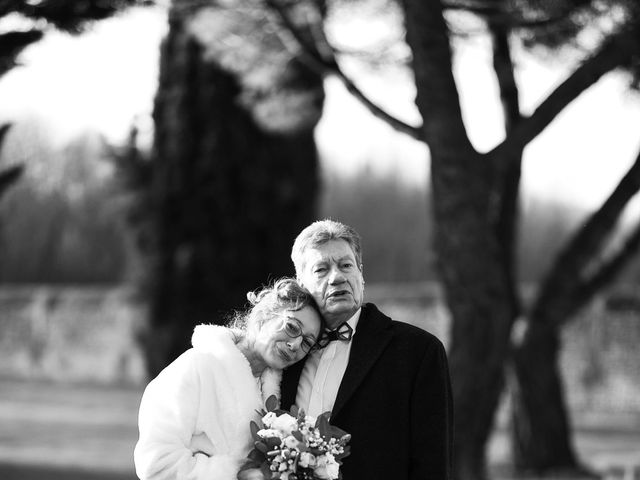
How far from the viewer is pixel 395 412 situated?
3.17m

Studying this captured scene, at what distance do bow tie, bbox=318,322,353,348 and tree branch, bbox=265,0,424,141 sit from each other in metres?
3.42

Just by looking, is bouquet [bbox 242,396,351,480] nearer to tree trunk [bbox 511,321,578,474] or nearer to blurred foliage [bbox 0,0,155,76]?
blurred foliage [bbox 0,0,155,76]

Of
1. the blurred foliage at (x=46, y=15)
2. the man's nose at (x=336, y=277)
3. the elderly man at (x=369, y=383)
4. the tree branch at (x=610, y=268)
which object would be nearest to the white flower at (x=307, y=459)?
the elderly man at (x=369, y=383)

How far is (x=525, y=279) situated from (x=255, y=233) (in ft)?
41.5

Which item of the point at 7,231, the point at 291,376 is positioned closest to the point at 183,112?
the point at 291,376

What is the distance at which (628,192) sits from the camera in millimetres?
8211

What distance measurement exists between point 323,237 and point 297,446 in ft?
2.17

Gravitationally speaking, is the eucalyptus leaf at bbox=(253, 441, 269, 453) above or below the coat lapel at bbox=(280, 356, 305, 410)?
below

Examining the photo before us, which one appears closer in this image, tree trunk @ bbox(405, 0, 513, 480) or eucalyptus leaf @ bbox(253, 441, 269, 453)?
eucalyptus leaf @ bbox(253, 441, 269, 453)

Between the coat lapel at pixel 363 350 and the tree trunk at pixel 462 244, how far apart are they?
315cm

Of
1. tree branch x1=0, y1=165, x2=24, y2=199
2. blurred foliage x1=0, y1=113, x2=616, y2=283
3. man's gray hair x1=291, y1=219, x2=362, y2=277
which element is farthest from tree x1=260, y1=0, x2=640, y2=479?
blurred foliage x1=0, y1=113, x2=616, y2=283

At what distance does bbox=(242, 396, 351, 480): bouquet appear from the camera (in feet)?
9.62

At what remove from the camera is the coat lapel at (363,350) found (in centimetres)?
315

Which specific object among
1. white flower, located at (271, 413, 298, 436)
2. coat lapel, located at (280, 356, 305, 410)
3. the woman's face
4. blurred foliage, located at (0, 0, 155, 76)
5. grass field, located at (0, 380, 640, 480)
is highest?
blurred foliage, located at (0, 0, 155, 76)
